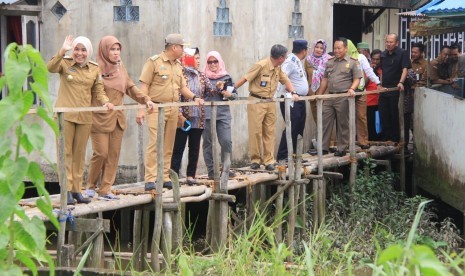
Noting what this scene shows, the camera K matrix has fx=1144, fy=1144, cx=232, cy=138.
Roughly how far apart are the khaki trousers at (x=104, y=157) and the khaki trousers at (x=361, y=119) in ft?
17.2

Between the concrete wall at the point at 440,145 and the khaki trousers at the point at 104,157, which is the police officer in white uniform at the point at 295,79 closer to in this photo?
the concrete wall at the point at 440,145

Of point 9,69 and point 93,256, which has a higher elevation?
point 9,69

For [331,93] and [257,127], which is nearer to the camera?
[257,127]

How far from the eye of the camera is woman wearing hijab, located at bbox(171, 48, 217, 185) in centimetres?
1113

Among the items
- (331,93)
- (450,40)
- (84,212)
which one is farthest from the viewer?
(450,40)

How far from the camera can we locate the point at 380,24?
64.8 ft

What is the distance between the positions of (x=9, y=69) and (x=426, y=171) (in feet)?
34.5

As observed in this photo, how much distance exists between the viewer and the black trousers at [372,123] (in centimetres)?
1557

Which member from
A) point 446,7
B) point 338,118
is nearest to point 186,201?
point 338,118

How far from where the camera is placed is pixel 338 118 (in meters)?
14.1

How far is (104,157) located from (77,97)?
75 centimetres

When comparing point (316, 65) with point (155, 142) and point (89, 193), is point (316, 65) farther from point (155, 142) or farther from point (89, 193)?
point (89, 193)

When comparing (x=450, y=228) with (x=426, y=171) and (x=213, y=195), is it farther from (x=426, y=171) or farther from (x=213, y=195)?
(x=213, y=195)

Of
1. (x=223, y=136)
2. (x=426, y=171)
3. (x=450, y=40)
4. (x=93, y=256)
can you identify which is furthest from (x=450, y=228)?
(x=450, y=40)
